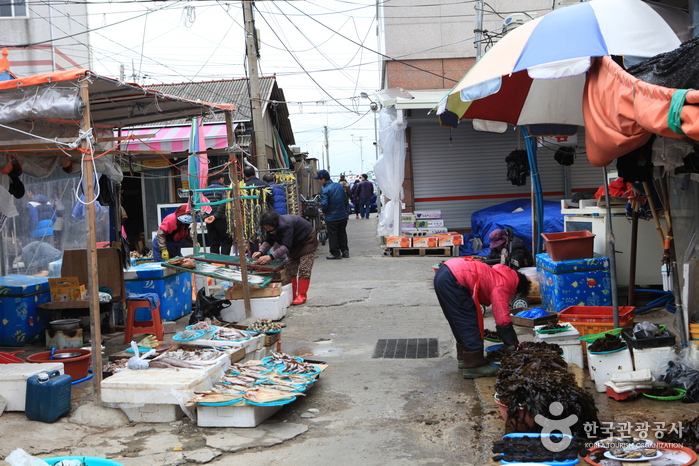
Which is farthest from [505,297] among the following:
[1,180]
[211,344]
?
[1,180]

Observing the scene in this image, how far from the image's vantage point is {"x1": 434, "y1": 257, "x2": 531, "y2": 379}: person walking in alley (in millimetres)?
6172

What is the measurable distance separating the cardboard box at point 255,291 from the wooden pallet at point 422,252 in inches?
278

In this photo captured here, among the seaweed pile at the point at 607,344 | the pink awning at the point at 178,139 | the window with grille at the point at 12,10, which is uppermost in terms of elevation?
the window with grille at the point at 12,10

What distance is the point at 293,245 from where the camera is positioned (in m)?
10.3

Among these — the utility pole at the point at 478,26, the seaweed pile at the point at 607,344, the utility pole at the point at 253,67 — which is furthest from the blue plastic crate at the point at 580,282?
the utility pole at the point at 253,67

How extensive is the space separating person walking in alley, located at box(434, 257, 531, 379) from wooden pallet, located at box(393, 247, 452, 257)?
980cm

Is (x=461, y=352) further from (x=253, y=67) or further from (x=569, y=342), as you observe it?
(x=253, y=67)

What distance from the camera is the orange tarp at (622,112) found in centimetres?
415

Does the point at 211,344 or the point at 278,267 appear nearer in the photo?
the point at 211,344

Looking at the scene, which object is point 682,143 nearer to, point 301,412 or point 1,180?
point 301,412

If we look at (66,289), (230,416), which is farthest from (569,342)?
(66,289)

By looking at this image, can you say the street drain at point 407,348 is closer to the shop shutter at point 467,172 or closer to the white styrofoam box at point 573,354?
the white styrofoam box at point 573,354

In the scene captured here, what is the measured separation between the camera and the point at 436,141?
1859 centimetres

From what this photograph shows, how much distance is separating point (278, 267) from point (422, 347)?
300 centimetres
